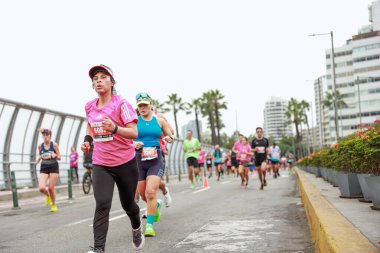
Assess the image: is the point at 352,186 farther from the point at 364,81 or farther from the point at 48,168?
the point at 364,81

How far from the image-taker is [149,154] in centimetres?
742

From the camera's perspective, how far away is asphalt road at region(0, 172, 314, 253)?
6.02 meters

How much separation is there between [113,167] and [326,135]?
591 ft

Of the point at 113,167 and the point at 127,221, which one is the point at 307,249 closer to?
the point at 113,167

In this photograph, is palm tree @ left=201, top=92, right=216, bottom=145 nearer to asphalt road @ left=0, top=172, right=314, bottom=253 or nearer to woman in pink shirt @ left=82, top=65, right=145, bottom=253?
asphalt road @ left=0, top=172, right=314, bottom=253

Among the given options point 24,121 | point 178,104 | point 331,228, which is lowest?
point 331,228

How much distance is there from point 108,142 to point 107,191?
0.46 metres

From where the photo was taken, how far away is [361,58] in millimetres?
116625

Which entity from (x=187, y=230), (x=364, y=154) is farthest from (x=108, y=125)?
(x=364, y=154)

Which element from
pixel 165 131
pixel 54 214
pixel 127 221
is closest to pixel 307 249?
pixel 165 131

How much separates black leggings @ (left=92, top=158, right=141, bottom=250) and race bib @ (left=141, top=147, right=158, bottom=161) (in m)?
2.12

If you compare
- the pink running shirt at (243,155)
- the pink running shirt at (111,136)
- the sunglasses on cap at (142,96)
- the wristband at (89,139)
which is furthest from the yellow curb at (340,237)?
the pink running shirt at (243,155)

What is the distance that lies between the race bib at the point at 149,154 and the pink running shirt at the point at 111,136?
7.73ft

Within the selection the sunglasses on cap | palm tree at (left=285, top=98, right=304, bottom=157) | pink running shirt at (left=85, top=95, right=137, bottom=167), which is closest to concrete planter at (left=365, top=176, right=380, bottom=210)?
pink running shirt at (left=85, top=95, right=137, bottom=167)
